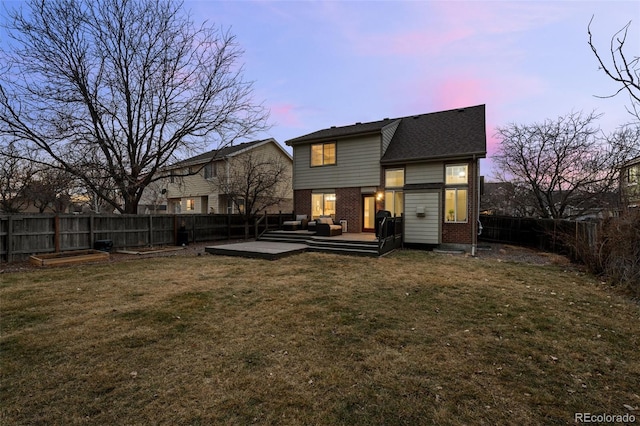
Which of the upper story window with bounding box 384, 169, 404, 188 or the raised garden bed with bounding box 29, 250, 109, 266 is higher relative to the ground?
the upper story window with bounding box 384, 169, 404, 188

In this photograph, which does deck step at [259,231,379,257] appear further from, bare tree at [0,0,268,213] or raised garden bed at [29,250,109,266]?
raised garden bed at [29,250,109,266]

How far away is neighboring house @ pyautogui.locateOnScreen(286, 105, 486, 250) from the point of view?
11.8 meters

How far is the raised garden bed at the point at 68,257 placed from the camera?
8352 mm

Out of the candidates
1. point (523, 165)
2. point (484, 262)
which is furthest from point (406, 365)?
point (523, 165)

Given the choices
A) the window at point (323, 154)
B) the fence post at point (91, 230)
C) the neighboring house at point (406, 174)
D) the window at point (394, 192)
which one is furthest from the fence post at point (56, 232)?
the window at point (394, 192)

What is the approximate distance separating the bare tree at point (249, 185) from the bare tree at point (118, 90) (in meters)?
3.27

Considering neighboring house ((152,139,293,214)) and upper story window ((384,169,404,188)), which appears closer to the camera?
upper story window ((384,169,404,188))

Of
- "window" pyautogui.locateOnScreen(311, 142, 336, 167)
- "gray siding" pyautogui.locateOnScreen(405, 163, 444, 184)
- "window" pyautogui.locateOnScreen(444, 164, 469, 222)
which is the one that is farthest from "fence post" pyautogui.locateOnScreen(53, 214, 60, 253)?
"window" pyautogui.locateOnScreen(444, 164, 469, 222)

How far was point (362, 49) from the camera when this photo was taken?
554 inches

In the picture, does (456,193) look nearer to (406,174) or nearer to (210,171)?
(406,174)

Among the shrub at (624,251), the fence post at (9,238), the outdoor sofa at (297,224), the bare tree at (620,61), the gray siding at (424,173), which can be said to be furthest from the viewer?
the outdoor sofa at (297,224)

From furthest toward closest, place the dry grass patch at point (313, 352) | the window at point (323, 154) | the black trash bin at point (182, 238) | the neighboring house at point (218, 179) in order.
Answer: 1. the neighboring house at point (218, 179)
2. the window at point (323, 154)
3. the black trash bin at point (182, 238)
4. the dry grass patch at point (313, 352)

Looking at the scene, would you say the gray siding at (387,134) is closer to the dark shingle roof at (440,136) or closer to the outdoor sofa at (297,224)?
the dark shingle roof at (440,136)

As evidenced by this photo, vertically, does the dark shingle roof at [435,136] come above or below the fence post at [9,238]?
above
